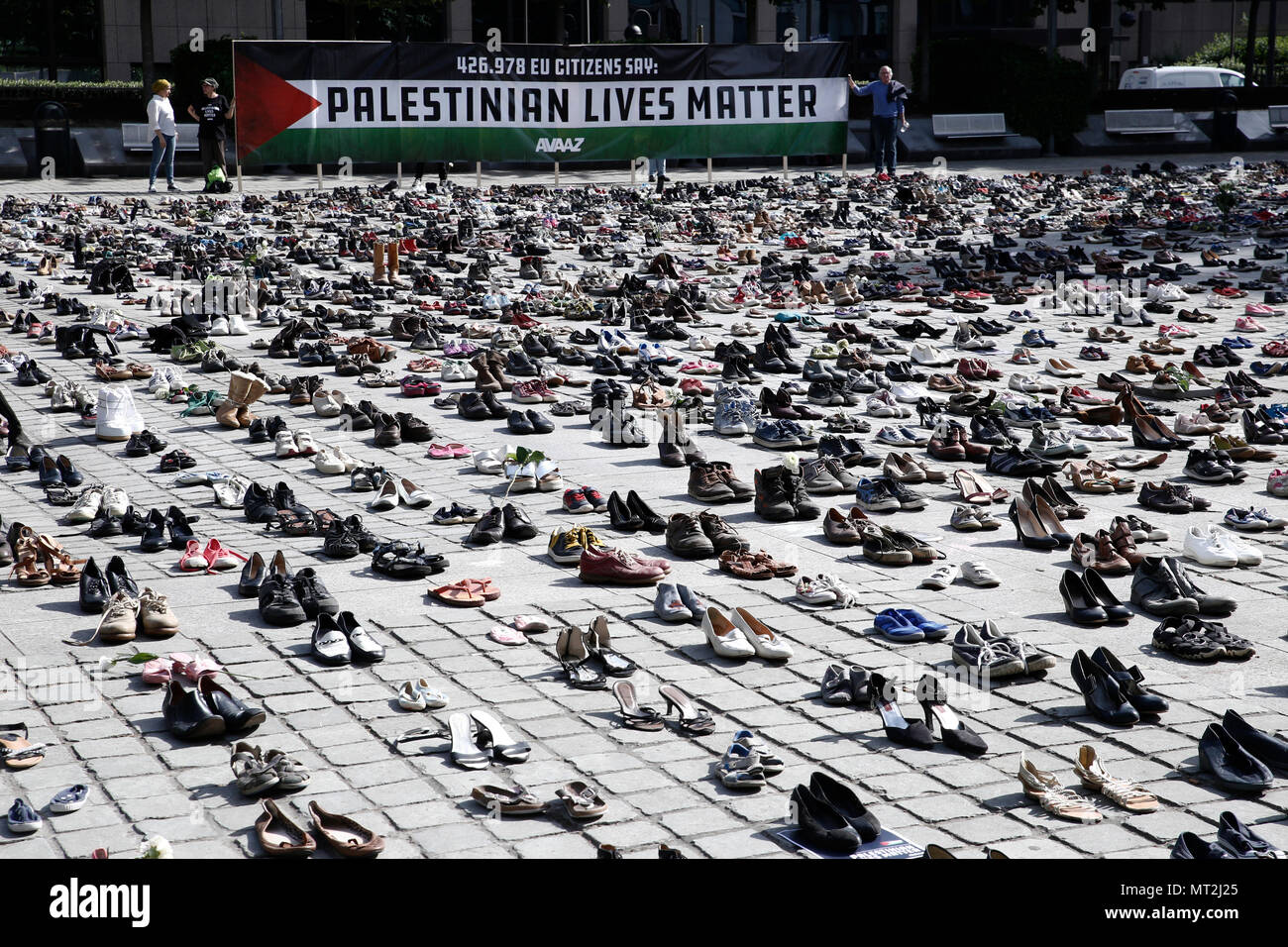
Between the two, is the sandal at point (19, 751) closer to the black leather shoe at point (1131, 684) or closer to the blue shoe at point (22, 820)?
the blue shoe at point (22, 820)

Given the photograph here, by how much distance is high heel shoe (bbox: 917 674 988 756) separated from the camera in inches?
216

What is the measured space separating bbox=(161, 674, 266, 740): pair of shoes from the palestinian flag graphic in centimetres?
2175

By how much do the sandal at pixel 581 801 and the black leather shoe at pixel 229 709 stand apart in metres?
1.34

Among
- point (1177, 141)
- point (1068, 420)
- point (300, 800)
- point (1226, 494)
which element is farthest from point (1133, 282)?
point (1177, 141)

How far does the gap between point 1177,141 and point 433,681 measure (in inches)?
1453

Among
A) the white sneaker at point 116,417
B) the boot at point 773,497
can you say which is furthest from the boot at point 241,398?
the boot at point 773,497

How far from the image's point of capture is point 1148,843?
475 cm

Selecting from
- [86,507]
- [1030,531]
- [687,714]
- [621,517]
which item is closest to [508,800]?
[687,714]

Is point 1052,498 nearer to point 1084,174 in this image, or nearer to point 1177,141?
point 1084,174

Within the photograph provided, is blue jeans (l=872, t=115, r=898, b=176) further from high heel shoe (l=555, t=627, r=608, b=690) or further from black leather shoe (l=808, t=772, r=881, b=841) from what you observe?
black leather shoe (l=808, t=772, r=881, b=841)

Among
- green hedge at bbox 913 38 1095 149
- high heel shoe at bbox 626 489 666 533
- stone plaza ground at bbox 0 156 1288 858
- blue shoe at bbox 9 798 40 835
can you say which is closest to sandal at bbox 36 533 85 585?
stone plaza ground at bbox 0 156 1288 858

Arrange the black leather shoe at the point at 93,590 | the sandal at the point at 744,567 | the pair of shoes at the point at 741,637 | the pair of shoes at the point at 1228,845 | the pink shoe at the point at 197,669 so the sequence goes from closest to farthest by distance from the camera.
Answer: the pair of shoes at the point at 1228,845 < the pink shoe at the point at 197,669 < the pair of shoes at the point at 741,637 < the black leather shoe at the point at 93,590 < the sandal at the point at 744,567

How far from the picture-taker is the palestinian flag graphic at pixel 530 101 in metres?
26.2

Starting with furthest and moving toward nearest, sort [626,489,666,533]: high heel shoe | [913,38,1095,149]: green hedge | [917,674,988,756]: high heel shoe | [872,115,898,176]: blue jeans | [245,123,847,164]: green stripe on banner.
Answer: [913,38,1095,149]: green hedge → [872,115,898,176]: blue jeans → [245,123,847,164]: green stripe on banner → [626,489,666,533]: high heel shoe → [917,674,988,756]: high heel shoe
